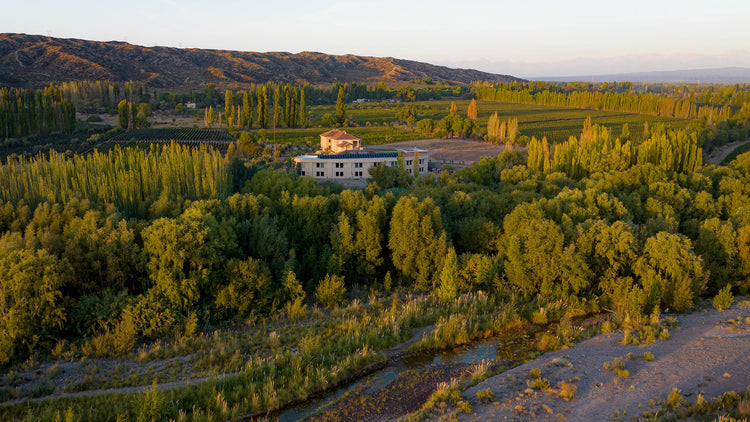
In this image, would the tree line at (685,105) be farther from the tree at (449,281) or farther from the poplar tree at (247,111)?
the poplar tree at (247,111)

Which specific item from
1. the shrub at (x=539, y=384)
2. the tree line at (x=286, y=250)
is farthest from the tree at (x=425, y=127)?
the shrub at (x=539, y=384)

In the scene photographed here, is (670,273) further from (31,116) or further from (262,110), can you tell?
(31,116)

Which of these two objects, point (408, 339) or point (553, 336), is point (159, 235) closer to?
point (408, 339)

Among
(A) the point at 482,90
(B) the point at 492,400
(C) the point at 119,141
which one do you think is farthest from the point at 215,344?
(A) the point at 482,90

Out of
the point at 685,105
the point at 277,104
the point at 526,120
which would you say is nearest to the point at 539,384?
the point at 277,104

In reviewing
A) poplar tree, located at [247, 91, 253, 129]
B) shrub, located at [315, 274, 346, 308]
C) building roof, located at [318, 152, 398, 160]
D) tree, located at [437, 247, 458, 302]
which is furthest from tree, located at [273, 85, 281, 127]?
tree, located at [437, 247, 458, 302]

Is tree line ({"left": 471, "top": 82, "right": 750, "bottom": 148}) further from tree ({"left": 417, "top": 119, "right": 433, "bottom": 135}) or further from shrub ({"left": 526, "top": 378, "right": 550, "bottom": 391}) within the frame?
shrub ({"left": 526, "top": 378, "right": 550, "bottom": 391})
